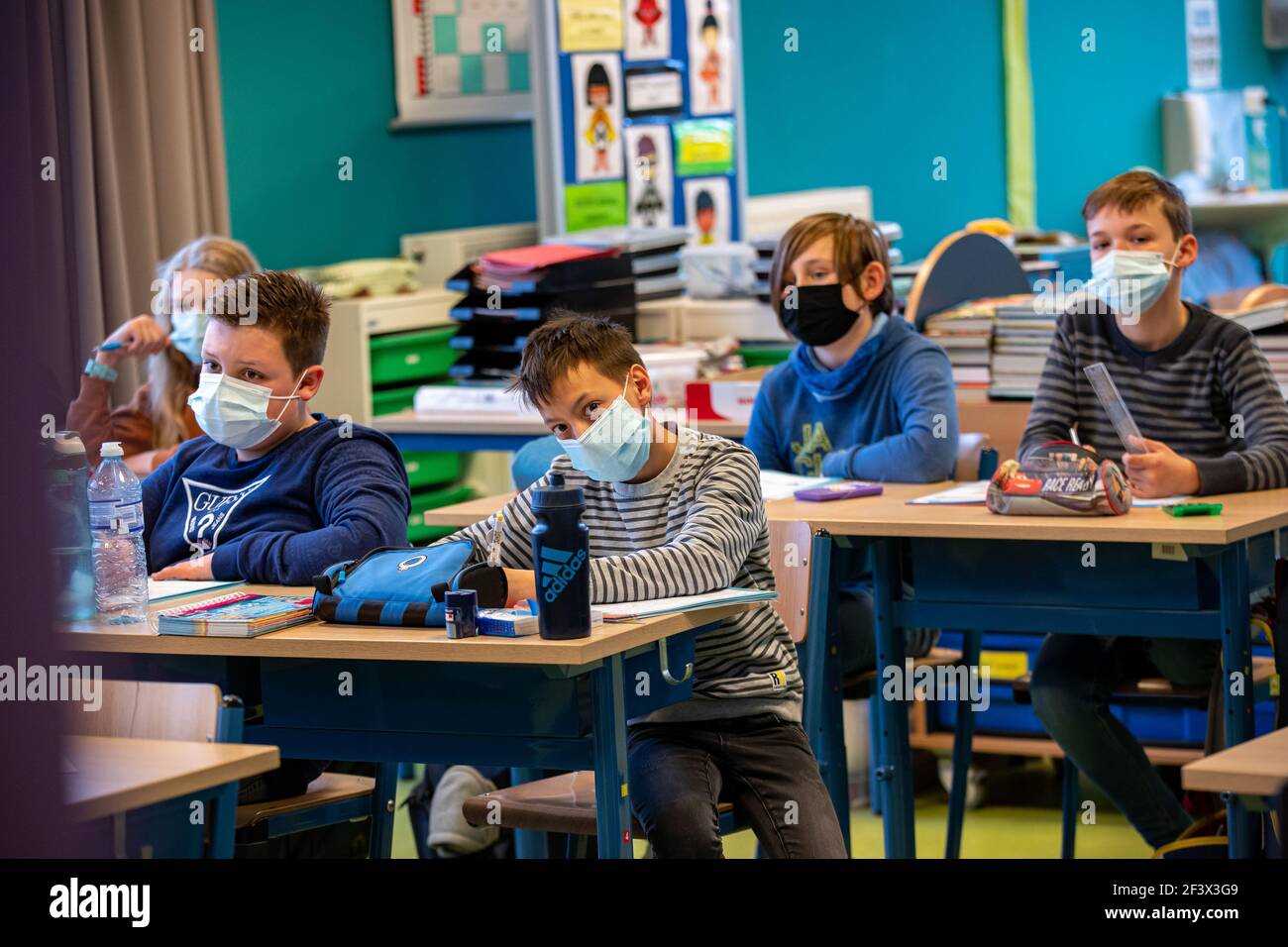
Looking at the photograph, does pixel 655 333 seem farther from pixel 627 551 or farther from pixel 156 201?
pixel 627 551

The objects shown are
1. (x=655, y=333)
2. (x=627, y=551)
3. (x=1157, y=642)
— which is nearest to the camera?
(x=627, y=551)

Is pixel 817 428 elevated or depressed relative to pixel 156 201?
depressed

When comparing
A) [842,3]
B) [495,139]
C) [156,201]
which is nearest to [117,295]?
[156,201]

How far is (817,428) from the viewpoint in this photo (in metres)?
3.78

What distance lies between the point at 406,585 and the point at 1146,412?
1565mm

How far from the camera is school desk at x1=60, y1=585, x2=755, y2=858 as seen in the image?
2.28 m

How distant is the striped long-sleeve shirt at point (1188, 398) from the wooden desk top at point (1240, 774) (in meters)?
1.40

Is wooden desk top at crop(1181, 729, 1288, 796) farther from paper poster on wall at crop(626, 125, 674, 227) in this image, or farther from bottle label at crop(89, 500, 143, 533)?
paper poster on wall at crop(626, 125, 674, 227)

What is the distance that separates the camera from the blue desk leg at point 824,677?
3.09 m

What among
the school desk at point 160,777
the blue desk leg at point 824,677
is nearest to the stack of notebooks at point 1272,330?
the blue desk leg at point 824,677

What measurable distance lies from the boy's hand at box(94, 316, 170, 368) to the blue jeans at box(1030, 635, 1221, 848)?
196 cm

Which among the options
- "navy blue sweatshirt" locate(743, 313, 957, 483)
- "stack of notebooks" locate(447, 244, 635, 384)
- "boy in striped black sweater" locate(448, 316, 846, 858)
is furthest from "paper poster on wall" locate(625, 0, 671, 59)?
"boy in striped black sweater" locate(448, 316, 846, 858)

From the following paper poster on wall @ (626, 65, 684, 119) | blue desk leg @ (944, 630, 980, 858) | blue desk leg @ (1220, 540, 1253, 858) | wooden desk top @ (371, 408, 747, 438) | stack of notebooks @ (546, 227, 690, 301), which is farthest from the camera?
paper poster on wall @ (626, 65, 684, 119)
